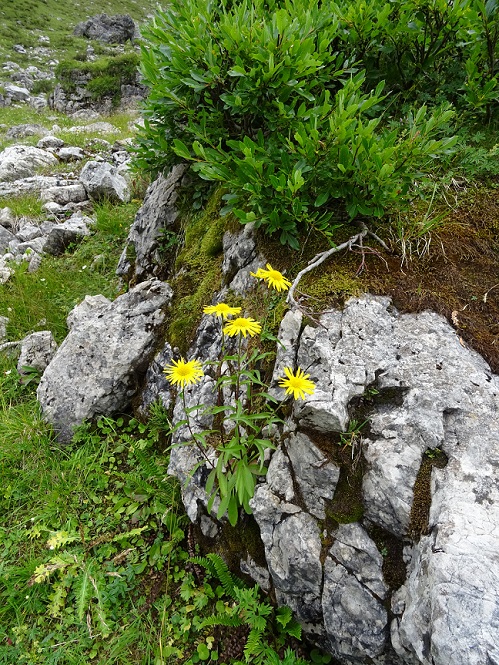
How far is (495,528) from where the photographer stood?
1726 mm

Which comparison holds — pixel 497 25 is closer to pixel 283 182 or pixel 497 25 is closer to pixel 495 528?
pixel 283 182

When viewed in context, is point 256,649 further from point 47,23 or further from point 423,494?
point 47,23

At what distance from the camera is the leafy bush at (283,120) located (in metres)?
2.56

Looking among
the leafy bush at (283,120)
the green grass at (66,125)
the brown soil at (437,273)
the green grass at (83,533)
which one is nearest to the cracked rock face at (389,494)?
the brown soil at (437,273)

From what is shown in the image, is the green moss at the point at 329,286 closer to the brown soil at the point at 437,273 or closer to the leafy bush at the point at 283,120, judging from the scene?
the brown soil at the point at 437,273

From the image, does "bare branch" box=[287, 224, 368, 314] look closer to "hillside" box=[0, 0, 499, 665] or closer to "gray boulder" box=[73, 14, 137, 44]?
"hillside" box=[0, 0, 499, 665]

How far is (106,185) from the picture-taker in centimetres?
720

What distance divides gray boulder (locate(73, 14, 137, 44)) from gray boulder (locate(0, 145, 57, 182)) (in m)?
48.9

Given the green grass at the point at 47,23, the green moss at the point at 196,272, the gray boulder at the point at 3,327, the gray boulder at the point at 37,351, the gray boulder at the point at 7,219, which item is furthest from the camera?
the green grass at the point at 47,23

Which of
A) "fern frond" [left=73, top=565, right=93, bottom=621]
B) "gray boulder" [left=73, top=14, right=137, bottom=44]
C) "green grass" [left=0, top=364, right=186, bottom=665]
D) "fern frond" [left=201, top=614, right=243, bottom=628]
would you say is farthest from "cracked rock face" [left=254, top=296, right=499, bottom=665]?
"gray boulder" [left=73, top=14, right=137, bottom=44]

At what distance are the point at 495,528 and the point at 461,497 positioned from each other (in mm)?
170

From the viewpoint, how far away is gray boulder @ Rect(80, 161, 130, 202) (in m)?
7.17

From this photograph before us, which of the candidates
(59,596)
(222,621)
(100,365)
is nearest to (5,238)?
(100,365)

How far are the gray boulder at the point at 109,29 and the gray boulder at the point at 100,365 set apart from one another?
5714cm
